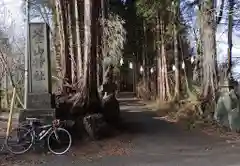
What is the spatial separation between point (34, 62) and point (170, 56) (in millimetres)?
21842

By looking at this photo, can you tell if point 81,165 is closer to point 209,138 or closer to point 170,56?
point 209,138

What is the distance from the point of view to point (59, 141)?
1216 cm

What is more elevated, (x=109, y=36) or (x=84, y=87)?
(x=109, y=36)

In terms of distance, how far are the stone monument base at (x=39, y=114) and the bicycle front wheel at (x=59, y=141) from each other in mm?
622

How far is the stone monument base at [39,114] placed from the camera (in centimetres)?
1262

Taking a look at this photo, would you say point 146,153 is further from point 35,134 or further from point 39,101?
point 39,101

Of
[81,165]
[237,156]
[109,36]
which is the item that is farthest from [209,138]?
[109,36]

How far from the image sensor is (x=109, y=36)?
25.6 m

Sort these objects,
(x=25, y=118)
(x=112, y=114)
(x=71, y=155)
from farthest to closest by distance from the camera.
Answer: (x=112, y=114)
(x=25, y=118)
(x=71, y=155)

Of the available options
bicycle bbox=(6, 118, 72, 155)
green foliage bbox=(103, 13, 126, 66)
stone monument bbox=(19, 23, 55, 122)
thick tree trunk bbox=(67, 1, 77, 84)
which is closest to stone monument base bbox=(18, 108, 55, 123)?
stone monument bbox=(19, 23, 55, 122)

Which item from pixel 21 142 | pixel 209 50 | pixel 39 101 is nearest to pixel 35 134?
pixel 21 142

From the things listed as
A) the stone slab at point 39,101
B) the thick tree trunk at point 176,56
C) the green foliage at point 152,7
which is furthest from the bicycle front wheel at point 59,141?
the thick tree trunk at point 176,56

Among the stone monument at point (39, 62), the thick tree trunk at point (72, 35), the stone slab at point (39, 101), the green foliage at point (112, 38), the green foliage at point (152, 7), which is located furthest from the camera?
the green foliage at point (152, 7)

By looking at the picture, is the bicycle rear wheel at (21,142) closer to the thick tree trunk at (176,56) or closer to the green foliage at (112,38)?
Result: the green foliage at (112,38)
